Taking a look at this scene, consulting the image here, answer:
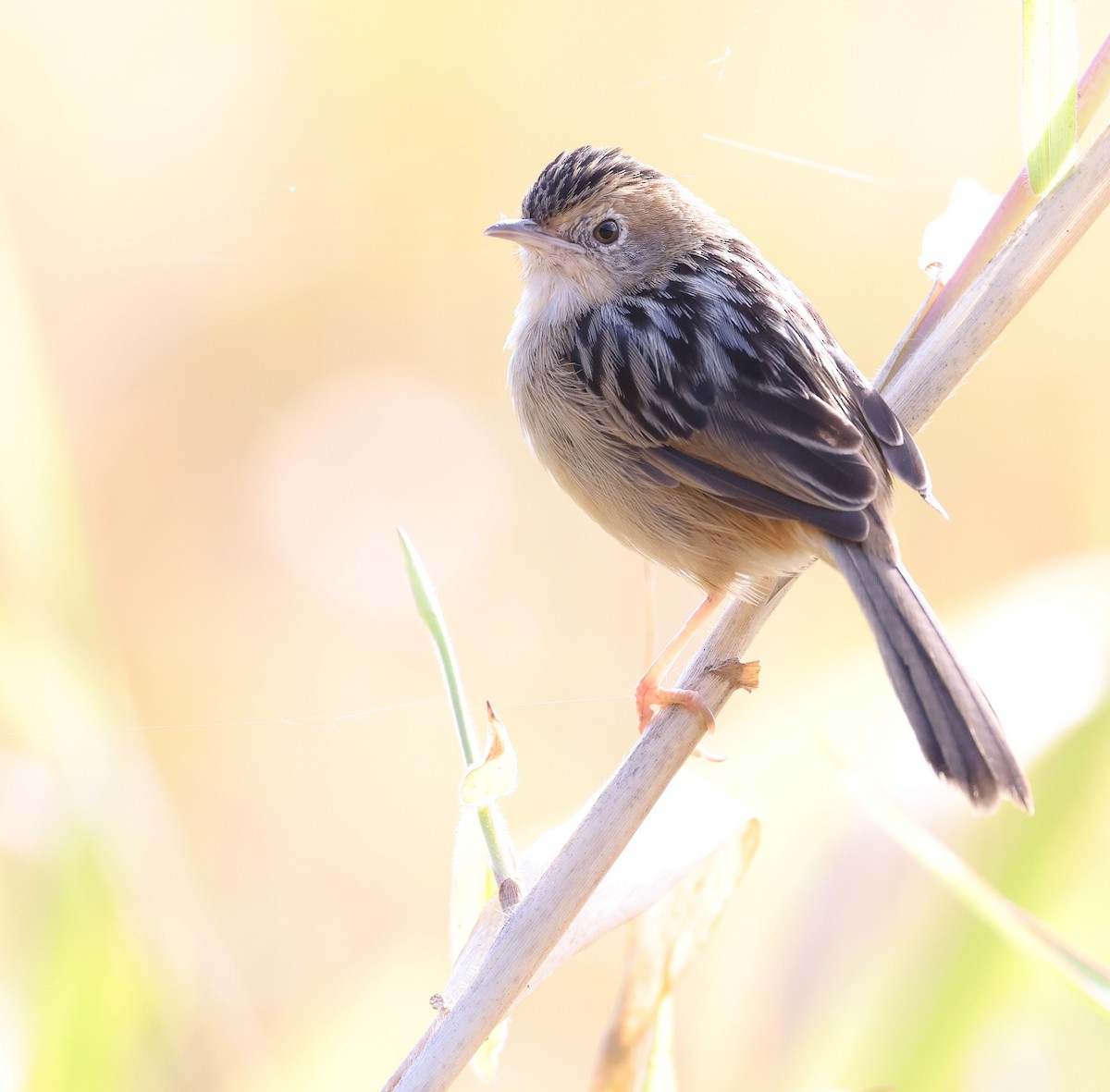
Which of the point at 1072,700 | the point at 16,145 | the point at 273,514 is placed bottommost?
the point at 273,514

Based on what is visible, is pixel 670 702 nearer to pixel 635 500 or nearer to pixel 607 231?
pixel 635 500

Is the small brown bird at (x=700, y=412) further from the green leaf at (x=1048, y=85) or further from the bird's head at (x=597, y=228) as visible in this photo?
the green leaf at (x=1048, y=85)

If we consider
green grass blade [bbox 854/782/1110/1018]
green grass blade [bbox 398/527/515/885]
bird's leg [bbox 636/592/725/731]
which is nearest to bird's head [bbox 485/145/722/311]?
bird's leg [bbox 636/592/725/731]

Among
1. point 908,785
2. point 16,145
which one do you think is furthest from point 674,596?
point 16,145

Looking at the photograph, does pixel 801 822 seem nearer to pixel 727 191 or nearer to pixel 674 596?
pixel 674 596

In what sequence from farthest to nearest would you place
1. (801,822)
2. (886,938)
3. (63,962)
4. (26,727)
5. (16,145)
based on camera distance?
1. (16,145)
2. (801,822)
3. (26,727)
4. (886,938)
5. (63,962)

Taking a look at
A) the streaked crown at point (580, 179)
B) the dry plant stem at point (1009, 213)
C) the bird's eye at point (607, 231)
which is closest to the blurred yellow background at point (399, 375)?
the streaked crown at point (580, 179)

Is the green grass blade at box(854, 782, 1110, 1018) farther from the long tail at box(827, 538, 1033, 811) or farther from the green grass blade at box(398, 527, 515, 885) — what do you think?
the green grass blade at box(398, 527, 515, 885)
